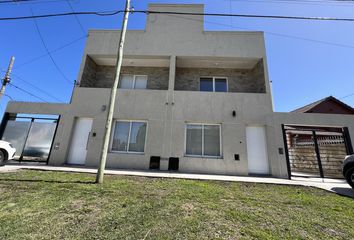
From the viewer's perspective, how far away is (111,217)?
3.31m

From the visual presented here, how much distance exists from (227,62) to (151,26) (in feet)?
Result: 18.4

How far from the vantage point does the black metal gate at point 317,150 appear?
8594mm

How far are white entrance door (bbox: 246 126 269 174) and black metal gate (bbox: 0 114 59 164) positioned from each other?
36.9 ft

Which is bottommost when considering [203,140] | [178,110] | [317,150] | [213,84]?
[317,150]

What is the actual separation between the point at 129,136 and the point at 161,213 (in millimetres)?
6588

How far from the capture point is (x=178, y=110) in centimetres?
966

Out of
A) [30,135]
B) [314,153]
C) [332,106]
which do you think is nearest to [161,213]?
[314,153]

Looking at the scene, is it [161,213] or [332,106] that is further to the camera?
[332,106]

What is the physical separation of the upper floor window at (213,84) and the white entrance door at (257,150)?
10.7 ft

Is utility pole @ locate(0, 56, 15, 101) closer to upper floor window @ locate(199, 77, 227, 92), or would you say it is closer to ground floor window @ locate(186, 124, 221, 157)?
ground floor window @ locate(186, 124, 221, 157)

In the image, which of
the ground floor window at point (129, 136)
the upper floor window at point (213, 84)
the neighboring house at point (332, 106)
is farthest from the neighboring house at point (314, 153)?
the neighboring house at point (332, 106)

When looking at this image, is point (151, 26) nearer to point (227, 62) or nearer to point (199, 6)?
point (199, 6)

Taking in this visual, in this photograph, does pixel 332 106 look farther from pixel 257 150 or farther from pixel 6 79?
pixel 6 79

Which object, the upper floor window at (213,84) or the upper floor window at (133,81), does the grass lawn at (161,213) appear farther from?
the upper floor window at (133,81)
